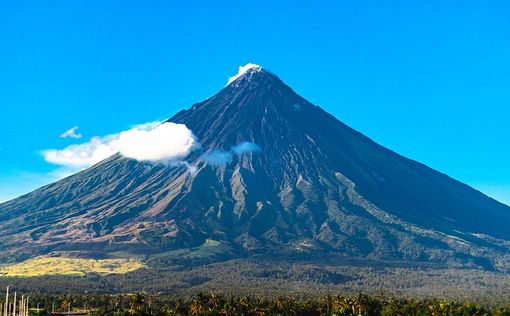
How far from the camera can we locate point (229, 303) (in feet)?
434

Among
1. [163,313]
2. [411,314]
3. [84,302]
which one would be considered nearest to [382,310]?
[411,314]

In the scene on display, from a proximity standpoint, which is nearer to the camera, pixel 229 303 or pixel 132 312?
pixel 132 312

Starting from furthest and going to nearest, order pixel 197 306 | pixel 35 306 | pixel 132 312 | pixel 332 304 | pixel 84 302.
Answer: pixel 84 302 < pixel 35 306 < pixel 332 304 < pixel 197 306 < pixel 132 312

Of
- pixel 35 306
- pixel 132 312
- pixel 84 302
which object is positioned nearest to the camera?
pixel 132 312

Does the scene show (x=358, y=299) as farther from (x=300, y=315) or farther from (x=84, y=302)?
(x=84, y=302)

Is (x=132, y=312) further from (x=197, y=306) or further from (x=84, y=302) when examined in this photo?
(x=84, y=302)

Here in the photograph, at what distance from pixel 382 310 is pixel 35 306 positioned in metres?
76.3

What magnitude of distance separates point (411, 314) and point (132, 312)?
174 ft

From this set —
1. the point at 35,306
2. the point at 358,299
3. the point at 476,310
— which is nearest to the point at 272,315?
the point at 358,299

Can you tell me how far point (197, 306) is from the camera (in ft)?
432

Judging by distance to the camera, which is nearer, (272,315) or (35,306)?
(272,315)

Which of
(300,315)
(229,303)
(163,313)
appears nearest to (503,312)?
(300,315)

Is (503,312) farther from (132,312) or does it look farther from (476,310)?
(132,312)

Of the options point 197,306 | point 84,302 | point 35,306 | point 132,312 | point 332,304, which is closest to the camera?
point 132,312
